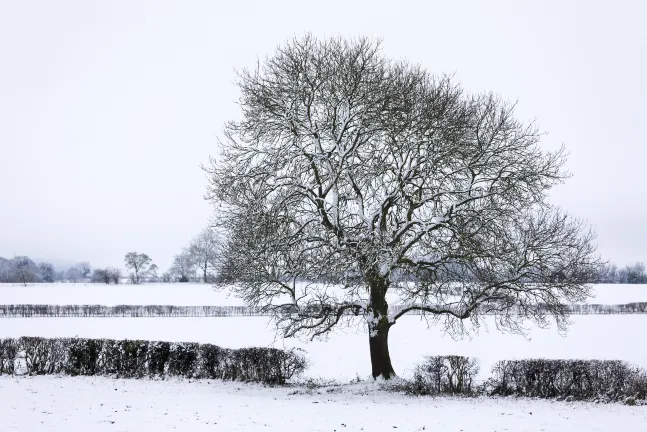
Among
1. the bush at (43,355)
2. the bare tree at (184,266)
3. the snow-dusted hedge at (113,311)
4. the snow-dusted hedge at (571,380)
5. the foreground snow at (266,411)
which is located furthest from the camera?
the bare tree at (184,266)

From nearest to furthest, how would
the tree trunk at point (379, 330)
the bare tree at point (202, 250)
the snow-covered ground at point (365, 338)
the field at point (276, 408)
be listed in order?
the field at point (276, 408), the tree trunk at point (379, 330), the snow-covered ground at point (365, 338), the bare tree at point (202, 250)

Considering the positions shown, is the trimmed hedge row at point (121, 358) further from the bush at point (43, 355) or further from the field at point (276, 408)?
the field at point (276, 408)

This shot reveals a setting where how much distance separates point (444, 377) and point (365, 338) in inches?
767

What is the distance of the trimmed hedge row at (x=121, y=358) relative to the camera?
1762 centimetres

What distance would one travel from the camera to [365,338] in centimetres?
3525

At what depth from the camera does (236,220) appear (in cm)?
1625

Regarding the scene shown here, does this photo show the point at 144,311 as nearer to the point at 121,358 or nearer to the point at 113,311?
the point at 113,311

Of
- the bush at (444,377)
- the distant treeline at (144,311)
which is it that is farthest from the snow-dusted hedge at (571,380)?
the distant treeline at (144,311)

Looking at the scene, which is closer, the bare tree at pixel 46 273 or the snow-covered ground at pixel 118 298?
the snow-covered ground at pixel 118 298

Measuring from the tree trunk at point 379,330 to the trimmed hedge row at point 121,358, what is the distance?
281 cm

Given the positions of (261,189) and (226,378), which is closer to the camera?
(261,189)

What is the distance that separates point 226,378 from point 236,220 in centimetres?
534

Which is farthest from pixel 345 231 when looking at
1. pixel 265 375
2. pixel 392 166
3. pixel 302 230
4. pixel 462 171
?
pixel 265 375

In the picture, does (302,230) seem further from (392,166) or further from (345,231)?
(392,166)
